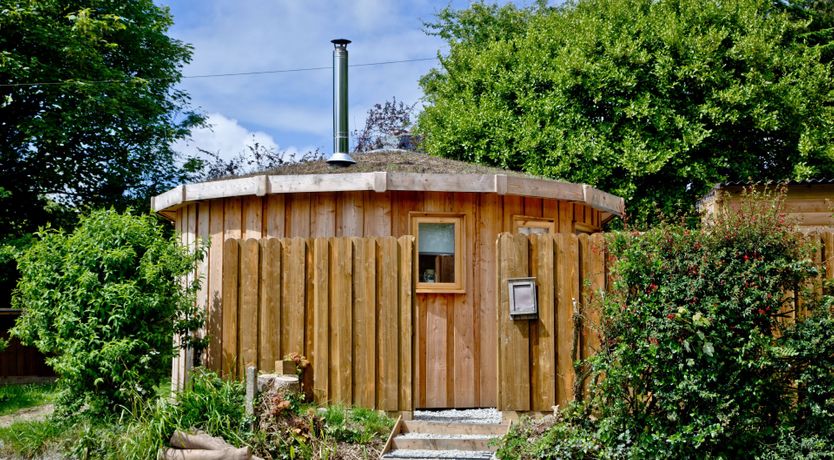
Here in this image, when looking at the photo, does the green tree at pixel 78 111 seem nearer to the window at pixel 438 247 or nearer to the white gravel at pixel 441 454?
the window at pixel 438 247

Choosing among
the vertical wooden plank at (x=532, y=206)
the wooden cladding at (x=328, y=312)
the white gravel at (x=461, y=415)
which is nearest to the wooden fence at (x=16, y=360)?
the wooden cladding at (x=328, y=312)

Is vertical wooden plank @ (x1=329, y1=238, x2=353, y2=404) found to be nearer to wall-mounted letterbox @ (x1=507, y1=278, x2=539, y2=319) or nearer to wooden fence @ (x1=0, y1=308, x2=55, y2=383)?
wall-mounted letterbox @ (x1=507, y1=278, x2=539, y2=319)

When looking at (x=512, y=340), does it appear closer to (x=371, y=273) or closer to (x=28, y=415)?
(x=371, y=273)

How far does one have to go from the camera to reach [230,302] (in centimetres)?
884

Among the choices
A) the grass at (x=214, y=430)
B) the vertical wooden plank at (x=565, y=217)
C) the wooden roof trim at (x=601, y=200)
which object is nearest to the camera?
the grass at (x=214, y=430)

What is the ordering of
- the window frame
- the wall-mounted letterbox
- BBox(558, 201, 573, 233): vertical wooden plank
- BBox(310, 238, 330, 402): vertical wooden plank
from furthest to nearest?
BBox(558, 201, 573, 233): vertical wooden plank < the window frame < BBox(310, 238, 330, 402): vertical wooden plank < the wall-mounted letterbox

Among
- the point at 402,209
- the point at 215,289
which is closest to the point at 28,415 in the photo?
the point at 215,289

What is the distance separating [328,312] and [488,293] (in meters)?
1.98

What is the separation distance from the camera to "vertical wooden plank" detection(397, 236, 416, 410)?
330 inches

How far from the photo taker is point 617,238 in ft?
23.9

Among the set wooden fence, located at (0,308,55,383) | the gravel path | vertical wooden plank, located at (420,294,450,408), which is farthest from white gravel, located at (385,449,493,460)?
wooden fence, located at (0,308,55,383)

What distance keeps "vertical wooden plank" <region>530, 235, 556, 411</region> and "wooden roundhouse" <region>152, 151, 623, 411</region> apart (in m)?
0.11

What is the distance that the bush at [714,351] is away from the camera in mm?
6660

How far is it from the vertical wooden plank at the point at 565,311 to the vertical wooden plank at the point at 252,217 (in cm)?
370
